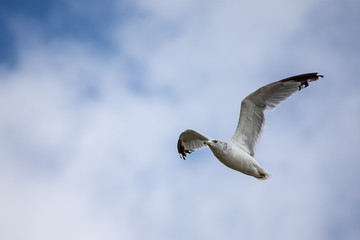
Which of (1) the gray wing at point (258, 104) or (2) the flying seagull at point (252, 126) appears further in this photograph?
(1) the gray wing at point (258, 104)

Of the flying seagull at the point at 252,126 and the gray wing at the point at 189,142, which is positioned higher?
the gray wing at the point at 189,142

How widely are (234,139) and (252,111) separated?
678 millimetres

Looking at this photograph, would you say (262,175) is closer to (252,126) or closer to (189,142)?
(252,126)

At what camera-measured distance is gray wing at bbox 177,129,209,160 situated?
11.4 meters

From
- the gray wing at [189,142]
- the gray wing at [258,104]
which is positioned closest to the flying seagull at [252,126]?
the gray wing at [258,104]

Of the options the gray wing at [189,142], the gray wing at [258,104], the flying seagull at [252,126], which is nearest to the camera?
the flying seagull at [252,126]

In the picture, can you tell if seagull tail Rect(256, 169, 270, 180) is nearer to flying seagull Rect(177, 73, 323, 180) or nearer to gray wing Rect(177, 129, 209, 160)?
flying seagull Rect(177, 73, 323, 180)

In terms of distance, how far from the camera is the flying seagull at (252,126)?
9.64 meters

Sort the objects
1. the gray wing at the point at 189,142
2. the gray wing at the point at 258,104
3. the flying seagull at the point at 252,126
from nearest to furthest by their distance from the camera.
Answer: the flying seagull at the point at 252,126
the gray wing at the point at 258,104
the gray wing at the point at 189,142

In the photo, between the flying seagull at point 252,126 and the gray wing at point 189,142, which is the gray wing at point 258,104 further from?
the gray wing at point 189,142

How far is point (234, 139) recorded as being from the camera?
10.1 meters

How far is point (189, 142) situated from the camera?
11.7m

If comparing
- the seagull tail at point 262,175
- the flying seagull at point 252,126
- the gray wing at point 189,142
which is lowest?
the seagull tail at point 262,175

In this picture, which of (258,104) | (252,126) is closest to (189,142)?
(252,126)
